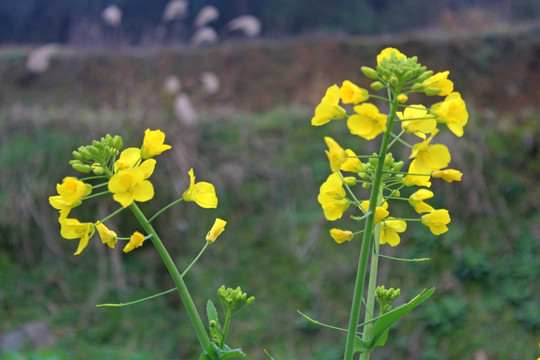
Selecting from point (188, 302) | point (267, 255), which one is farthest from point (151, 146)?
point (267, 255)

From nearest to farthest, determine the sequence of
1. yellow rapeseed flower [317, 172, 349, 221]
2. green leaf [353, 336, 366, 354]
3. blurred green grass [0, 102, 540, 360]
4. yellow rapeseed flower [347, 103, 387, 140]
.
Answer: yellow rapeseed flower [347, 103, 387, 140] → green leaf [353, 336, 366, 354] → yellow rapeseed flower [317, 172, 349, 221] → blurred green grass [0, 102, 540, 360]

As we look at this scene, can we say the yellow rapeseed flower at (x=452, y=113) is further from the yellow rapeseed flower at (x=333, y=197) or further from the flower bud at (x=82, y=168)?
the flower bud at (x=82, y=168)

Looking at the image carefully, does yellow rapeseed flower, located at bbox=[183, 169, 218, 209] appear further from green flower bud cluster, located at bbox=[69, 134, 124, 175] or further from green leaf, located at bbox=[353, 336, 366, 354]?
green leaf, located at bbox=[353, 336, 366, 354]

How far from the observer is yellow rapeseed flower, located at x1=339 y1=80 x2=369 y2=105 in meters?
0.89

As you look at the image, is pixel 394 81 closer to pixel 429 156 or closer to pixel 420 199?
pixel 429 156

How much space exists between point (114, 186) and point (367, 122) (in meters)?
0.44

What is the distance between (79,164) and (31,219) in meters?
A: 4.91

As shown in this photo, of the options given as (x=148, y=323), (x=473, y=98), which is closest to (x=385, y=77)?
(x=148, y=323)

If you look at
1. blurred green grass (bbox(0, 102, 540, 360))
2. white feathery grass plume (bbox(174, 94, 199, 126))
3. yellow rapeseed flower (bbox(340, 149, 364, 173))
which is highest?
yellow rapeseed flower (bbox(340, 149, 364, 173))

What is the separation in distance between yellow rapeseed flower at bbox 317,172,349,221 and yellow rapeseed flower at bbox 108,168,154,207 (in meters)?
0.35

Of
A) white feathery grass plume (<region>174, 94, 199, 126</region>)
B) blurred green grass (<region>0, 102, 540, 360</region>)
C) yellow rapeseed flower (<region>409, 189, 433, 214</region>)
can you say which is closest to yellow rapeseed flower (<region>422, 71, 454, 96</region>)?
yellow rapeseed flower (<region>409, 189, 433, 214</region>)

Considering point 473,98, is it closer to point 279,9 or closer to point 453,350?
point 453,350

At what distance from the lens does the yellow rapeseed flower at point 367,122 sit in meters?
0.84

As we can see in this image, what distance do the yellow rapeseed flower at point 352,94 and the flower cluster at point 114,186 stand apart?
0.31m
